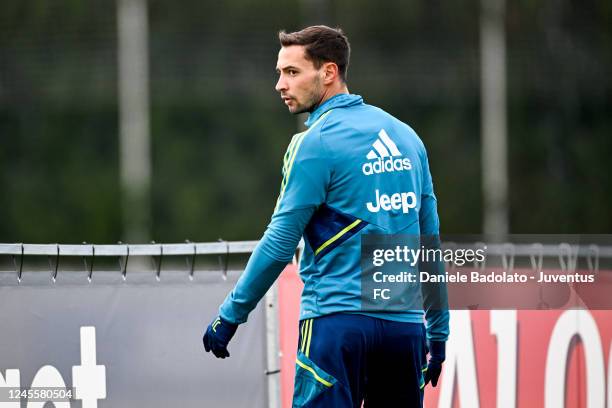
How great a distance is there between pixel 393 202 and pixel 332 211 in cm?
23

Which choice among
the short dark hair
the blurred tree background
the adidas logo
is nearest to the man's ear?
the short dark hair

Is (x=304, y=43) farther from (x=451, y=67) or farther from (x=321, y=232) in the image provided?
(x=451, y=67)

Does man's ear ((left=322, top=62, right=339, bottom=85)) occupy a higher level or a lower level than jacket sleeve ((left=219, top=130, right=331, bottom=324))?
higher

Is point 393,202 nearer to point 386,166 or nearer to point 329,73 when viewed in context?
point 386,166

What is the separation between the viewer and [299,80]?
3.98m

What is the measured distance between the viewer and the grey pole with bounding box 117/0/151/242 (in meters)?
20.0

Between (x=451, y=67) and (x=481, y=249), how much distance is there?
15.3 metres

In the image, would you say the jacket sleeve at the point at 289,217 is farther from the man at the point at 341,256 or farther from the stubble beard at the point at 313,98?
the stubble beard at the point at 313,98

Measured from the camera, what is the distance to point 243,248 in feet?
17.2

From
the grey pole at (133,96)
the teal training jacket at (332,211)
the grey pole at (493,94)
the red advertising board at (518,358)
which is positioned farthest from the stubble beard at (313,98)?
the grey pole at (493,94)

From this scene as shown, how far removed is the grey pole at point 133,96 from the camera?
19984 millimetres

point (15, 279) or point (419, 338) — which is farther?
point (15, 279)

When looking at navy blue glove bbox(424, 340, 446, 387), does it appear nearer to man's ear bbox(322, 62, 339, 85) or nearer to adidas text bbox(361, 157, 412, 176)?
adidas text bbox(361, 157, 412, 176)

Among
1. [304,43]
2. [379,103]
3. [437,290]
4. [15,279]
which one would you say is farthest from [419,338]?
[379,103]
